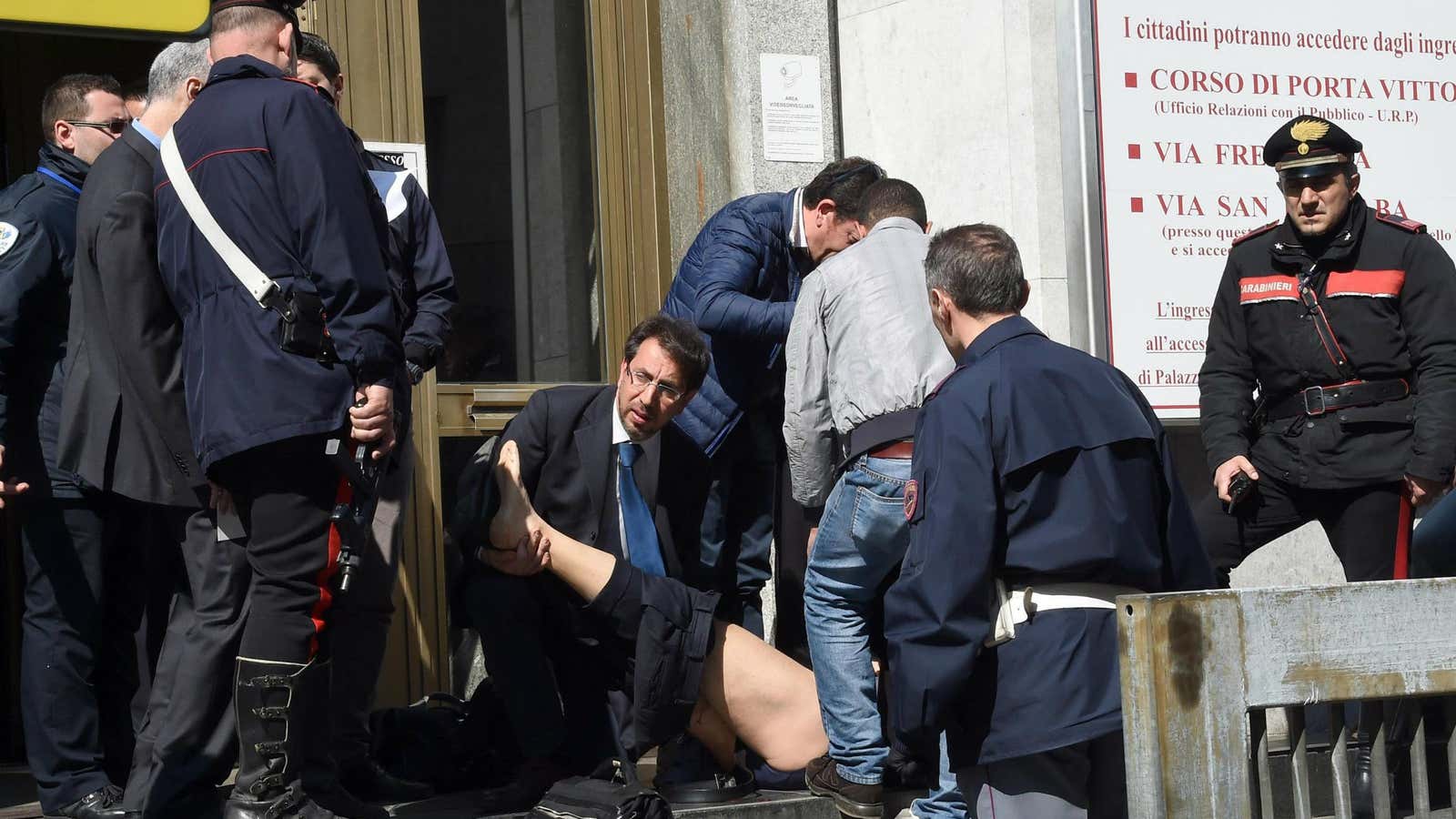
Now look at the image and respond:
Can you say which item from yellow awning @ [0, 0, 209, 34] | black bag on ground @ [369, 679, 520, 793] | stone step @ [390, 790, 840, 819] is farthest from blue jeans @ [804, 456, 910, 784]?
yellow awning @ [0, 0, 209, 34]

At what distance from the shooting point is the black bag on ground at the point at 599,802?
4.43 meters

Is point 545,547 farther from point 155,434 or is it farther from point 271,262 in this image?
point 271,262

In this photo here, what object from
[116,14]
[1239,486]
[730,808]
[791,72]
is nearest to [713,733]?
[730,808]

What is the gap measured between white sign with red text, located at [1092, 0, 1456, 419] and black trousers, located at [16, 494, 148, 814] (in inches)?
142

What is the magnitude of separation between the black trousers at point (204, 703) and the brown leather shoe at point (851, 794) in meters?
1.61

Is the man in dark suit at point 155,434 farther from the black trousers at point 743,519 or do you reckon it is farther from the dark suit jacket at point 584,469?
the black trousers at point 743,519

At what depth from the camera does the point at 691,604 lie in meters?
4.80

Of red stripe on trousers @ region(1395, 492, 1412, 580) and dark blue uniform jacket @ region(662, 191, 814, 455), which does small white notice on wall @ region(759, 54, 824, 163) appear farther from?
red stripe on trousers @ region(1395, 492, 1412, 580)

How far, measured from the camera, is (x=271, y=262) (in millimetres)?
3859

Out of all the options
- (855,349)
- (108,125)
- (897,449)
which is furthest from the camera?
(108,125)

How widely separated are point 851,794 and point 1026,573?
1.44m

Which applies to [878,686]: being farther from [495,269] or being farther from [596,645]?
[495,269]

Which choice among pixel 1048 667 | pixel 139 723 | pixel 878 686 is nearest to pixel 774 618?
pixel 878 686

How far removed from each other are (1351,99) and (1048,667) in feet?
14.6
